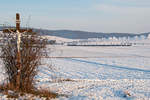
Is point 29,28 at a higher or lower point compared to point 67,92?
higher

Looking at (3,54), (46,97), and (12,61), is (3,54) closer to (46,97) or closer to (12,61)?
(12,61)

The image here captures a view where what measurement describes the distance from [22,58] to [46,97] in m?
1.67

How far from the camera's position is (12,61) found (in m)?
7.78

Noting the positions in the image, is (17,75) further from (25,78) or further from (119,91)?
(119,91)

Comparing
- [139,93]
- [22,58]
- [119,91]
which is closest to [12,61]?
[22,58]

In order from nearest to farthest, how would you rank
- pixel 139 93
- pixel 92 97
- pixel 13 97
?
pixel 13 97 → pixel 92 97 → pixel 139 93

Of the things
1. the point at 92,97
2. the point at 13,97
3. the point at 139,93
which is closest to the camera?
the point at 13,97

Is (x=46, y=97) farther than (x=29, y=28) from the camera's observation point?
No

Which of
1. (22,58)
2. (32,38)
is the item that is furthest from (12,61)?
(32,38)

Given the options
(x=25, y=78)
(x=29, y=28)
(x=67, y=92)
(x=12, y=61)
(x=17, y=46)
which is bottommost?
(x=67, y=92)

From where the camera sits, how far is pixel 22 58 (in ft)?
25.5

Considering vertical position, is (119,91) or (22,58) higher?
(22,58)

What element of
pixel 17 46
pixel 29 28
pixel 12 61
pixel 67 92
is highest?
pixel 29 28

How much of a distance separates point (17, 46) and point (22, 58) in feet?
1.73
